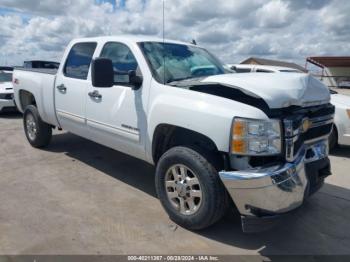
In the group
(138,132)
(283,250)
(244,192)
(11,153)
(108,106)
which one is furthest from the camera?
(11,153)

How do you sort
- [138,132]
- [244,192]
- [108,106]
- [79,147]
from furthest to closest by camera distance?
[79,147], [108,106], [138,132], [244,192]

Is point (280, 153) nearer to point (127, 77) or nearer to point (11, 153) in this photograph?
point (127, 77)

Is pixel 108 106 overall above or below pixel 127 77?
below

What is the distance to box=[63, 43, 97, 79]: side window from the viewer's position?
5188mm

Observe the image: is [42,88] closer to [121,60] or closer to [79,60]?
[79,60]

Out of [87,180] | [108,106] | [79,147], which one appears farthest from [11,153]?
[108,106]

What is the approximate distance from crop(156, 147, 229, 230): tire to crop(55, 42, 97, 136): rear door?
185 cm

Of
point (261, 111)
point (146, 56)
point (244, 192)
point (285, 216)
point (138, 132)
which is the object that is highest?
point (146, 56)

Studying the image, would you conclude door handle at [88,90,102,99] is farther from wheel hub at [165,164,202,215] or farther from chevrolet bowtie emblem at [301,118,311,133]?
chevrolet bowtie emblem at [301,118,311,133]

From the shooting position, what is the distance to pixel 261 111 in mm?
3205

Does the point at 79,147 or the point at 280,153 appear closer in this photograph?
the point at 280,153

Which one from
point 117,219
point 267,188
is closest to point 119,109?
point 117,219

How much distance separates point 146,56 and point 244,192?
79.3 inches

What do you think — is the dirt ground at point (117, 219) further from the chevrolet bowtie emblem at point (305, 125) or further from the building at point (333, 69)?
the building at point (333, 69)
